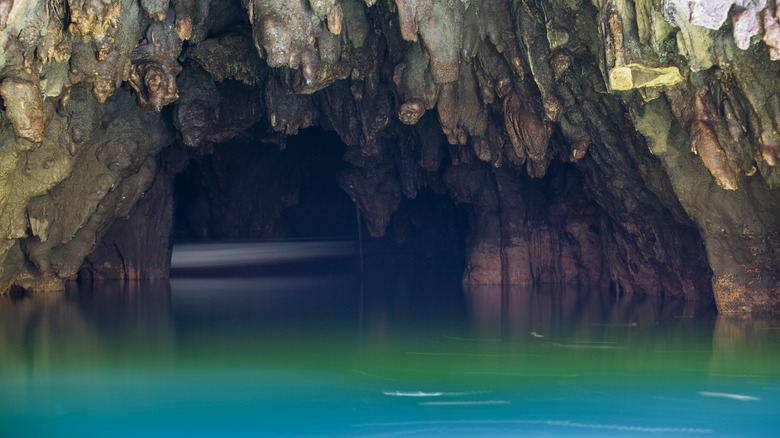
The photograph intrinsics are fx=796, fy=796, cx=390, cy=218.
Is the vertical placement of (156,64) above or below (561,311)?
above

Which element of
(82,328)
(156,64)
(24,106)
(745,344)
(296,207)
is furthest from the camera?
(296,207)

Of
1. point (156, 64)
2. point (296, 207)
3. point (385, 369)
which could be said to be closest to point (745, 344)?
point (385, 369)

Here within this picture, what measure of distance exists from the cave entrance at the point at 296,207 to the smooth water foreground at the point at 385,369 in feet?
31.5

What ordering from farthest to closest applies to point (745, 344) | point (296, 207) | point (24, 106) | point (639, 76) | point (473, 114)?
1. point (296, 207)
2. point (473, 114)
3. point (745, 344)
4. point (639, 76)
5. point (24, 106)

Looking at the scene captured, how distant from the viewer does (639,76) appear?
27.0 feet

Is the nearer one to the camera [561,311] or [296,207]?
[561,311]

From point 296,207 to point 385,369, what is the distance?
1984 cm

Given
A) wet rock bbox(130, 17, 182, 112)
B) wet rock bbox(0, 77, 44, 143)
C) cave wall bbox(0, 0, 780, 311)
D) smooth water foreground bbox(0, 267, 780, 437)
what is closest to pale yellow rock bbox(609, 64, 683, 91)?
cave wall bbox(0, 0, 780, 311)

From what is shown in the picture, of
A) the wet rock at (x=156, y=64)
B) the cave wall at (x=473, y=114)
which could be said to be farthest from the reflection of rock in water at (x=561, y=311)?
the wet rock at (x=156, y=64)

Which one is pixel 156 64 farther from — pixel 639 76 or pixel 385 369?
pixel 639 76

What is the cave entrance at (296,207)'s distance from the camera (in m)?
23.1

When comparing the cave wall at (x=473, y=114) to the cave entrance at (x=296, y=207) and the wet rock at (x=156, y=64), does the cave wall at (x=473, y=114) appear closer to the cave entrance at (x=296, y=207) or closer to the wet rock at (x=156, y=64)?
A: the wet rock at (x=156, y=64)

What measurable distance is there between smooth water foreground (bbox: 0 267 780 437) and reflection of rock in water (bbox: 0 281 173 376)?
0.04 m

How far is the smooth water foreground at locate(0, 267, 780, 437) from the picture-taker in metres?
6.08
